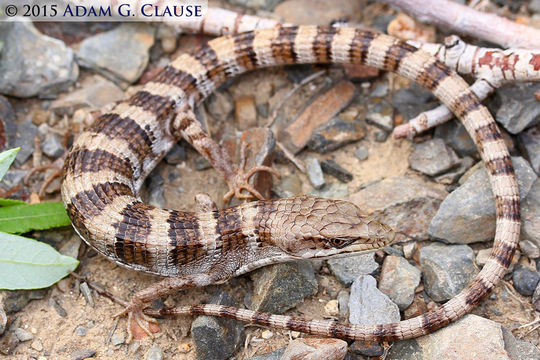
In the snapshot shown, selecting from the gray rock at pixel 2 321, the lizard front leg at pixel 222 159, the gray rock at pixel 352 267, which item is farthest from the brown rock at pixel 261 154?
the gray rock at pixel 2 321

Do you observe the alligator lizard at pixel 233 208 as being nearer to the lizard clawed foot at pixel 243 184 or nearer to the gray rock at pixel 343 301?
the lizard clawed foot at pixel 243 184

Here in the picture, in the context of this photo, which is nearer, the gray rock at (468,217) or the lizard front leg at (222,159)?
the gray rock at (468,217)

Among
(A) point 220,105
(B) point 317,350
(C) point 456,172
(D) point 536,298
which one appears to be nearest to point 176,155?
(A) point 220,105

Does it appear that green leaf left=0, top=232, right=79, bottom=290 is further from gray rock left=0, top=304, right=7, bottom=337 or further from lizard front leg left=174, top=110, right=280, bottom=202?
lizard front leg left=174, top=110, right=280, bottom=202

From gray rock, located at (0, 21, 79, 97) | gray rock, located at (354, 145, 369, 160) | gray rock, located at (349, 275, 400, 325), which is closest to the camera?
gray rock, located at (349, 275, 400, 325)

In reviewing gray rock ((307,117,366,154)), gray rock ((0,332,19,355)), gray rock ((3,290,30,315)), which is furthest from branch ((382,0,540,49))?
gray rock ((0,332,19,355))

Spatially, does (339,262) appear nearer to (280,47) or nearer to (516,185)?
(516,185)
